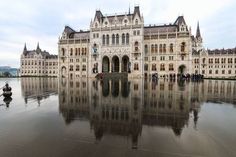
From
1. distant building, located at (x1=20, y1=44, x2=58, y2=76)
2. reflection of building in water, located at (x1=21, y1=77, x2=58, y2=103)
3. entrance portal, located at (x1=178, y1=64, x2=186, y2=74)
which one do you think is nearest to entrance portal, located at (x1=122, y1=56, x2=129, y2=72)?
entrance portal, located at (x1=178, y1=64, x2=186, y2=74)

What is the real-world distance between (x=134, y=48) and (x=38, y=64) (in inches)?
3623

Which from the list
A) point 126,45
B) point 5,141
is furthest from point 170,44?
point 5,141

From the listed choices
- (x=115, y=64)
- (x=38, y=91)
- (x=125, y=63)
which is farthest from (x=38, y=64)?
(x=38, y=91)

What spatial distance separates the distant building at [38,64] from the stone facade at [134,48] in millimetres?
59048

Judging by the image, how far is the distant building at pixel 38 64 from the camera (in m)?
141

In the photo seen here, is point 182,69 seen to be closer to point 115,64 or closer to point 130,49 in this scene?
point 130,49

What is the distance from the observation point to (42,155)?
5.68 m

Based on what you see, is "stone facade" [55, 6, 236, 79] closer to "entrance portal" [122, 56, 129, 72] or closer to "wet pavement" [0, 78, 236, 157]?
"entrance portal" [122, 56, 129, 72]

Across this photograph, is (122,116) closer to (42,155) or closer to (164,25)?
(42,155)

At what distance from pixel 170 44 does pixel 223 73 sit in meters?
51.5

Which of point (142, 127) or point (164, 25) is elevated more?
point (164, 25)

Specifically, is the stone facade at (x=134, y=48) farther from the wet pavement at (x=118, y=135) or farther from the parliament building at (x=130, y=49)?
the wet pavement at (x=118, y=135)

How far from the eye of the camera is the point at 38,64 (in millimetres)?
141250

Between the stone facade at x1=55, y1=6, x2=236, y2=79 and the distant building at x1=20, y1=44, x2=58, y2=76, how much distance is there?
59.0m
